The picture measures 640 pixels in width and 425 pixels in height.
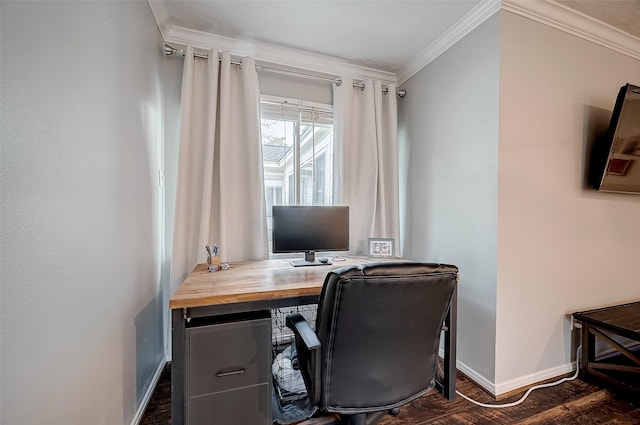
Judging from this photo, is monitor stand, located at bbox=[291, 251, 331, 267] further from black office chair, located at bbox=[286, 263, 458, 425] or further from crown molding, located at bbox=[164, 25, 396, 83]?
crown molding, located at bbox=[164, 25, 396, 83]

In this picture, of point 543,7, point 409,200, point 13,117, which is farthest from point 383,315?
point 543,7

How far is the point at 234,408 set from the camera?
3.93 ft

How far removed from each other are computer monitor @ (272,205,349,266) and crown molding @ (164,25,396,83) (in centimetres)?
134

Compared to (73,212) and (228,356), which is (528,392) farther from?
(73,212)

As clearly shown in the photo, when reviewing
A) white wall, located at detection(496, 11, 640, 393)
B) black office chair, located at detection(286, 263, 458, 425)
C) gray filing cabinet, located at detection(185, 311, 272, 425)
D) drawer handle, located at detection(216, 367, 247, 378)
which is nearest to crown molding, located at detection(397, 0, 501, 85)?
white wall, located at detection(496, 11, 640, 393)

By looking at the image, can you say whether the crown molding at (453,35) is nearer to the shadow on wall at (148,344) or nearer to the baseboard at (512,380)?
the baseboard at (512,380)

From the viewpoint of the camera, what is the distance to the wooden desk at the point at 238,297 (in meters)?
1.13

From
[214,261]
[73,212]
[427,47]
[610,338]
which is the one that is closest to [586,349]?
[610,338]

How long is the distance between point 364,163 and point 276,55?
4.06 feet

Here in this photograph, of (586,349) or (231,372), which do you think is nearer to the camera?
(231,372)

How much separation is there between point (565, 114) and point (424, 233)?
52.0 inches

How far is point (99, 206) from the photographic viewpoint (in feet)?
3.46

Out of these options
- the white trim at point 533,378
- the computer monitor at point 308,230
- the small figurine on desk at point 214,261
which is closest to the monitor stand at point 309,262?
the computer monitor at point 308,230

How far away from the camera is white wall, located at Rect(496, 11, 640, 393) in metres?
1.68
